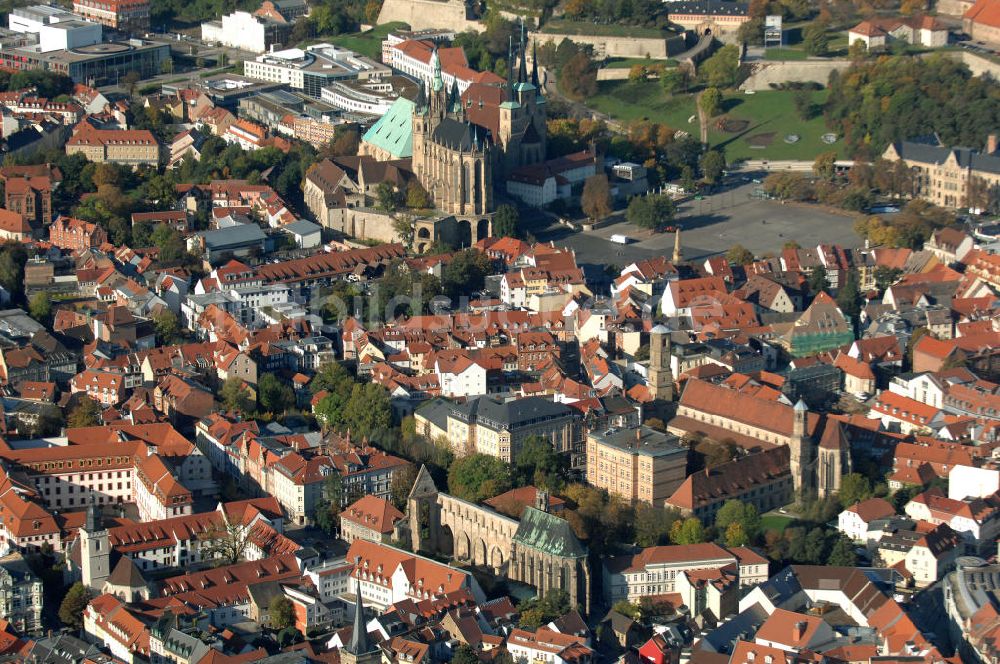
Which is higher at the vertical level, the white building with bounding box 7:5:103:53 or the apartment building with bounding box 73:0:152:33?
the white building with bounding box 7:5:103:53

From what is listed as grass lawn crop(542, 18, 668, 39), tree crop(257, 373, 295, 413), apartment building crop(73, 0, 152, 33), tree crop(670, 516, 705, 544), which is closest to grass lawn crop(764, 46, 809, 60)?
grass lawn crop(542, 18, 668, 39)

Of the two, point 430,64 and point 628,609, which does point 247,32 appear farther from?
point 628,609

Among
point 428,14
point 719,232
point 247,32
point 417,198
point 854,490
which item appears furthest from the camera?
point 428,14

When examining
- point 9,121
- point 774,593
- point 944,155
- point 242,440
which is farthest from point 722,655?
point 9,121

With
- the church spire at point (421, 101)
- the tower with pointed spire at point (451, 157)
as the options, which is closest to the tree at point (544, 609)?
the tower with pointed spire at point (451, 157)

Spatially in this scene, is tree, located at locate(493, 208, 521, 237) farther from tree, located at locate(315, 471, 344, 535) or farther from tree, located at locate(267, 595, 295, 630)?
tree, located at locate(267, 595, 295, 630)

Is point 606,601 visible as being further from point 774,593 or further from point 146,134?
point 146,134

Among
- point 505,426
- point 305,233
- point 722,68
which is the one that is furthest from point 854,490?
point 722,68
